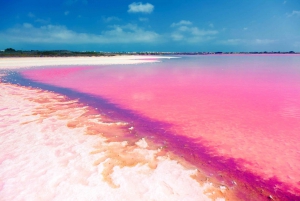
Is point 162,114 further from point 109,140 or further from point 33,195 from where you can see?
point 33,195

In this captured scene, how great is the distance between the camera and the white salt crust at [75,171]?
3.42 meters

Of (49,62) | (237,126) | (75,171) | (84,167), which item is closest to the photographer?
(75,171)

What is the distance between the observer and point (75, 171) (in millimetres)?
3986

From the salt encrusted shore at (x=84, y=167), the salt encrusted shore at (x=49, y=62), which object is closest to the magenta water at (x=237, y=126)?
the salt encrusted shore at (x=84, y=167)

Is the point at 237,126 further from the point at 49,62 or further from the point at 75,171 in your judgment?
the point at 49,62

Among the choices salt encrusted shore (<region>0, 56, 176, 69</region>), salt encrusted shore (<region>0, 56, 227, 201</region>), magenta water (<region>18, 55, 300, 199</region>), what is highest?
salt encrusted shore (<region>0, 56, 227, 201</region>)

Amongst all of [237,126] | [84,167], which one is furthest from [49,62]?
[84,167]

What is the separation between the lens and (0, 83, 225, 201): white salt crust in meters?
3.42

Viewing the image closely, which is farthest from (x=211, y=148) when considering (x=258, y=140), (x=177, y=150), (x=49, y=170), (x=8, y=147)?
(x=8, y=147)

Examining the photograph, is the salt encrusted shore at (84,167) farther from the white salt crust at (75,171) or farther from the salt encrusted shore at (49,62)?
the salt encrusted shore at (49,62)

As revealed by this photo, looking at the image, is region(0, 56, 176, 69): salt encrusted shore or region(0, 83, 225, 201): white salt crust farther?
region(0, 56, 176, 69): salt encrusted shore

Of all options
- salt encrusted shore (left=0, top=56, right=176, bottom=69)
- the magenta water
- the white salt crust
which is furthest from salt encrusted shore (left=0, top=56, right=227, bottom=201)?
salt encrusted shore (left=0, top=56, right=176, bottom=69)

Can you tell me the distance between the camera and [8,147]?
193 inches

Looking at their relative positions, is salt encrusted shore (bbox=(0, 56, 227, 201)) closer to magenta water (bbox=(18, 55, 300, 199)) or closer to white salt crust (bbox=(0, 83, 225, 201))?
white salt crust (bbox=(0, 83, 225, 201))
